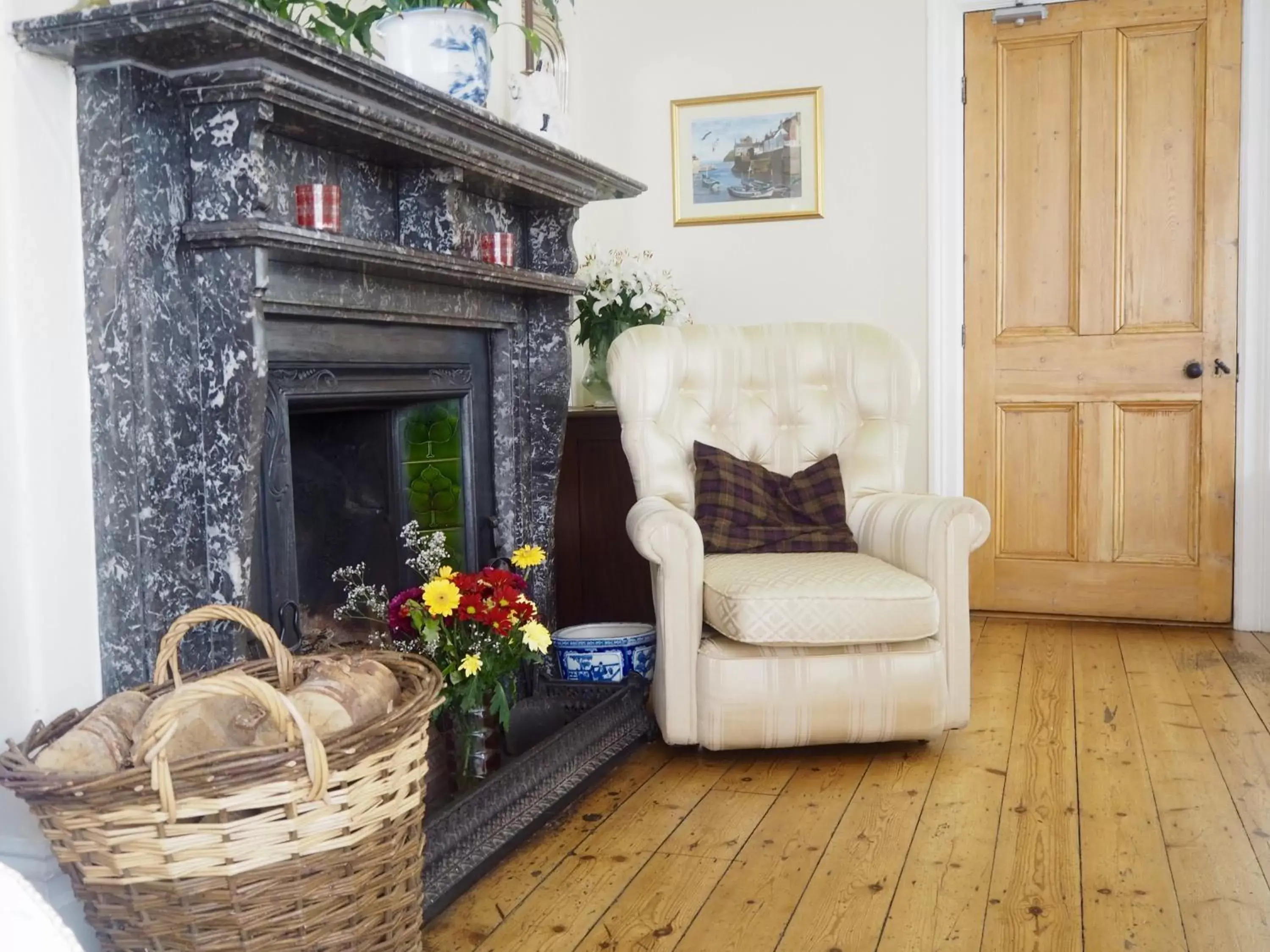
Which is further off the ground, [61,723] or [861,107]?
[861,107]

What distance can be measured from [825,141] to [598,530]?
157 centimetres

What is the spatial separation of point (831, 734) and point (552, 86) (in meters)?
1.63

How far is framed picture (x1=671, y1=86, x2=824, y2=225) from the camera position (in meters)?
4.09

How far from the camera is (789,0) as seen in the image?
4074 millimetres

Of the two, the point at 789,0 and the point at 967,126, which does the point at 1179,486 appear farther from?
the point at 789,0

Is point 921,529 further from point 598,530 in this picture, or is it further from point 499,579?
point 598,530

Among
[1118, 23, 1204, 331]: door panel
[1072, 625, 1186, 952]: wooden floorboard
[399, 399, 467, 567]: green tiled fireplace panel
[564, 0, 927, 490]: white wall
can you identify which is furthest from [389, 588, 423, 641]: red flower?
[1118, 23, 1204, 331]: door panel

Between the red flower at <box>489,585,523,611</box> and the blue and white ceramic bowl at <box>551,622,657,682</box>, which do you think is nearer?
the red flower at <box>489,585,523,611</box>

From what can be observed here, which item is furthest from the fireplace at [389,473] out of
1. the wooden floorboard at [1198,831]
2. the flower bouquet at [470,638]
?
the wooden floorboard at [1198,831]

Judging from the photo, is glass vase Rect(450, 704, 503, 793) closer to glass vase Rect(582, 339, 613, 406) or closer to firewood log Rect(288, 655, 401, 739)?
firewood log Rect(288, 655, 401, 739)

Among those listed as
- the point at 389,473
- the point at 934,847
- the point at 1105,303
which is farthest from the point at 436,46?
the point at 1105,303

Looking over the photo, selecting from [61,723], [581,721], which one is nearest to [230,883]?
[61,723]

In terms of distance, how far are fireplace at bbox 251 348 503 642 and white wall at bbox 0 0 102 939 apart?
0.63 m

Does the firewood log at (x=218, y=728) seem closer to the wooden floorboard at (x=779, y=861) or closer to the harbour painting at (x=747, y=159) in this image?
the wooden floorboard at (x=779, y=861)
